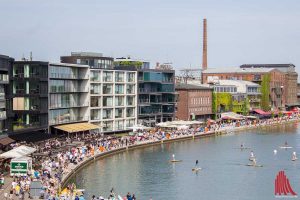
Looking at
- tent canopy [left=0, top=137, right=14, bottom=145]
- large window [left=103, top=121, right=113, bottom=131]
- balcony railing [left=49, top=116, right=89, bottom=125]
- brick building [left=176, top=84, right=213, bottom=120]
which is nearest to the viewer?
tent canopy [left=0, top=137, right=14, bottom=145]

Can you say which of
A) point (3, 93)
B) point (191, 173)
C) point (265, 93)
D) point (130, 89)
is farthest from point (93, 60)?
point (265, 93)

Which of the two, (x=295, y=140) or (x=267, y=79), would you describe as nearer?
(x=295, y=140)

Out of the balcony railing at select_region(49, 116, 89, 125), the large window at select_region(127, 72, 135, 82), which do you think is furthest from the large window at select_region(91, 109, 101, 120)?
the large window at select_region(127, 72, 135, 82)

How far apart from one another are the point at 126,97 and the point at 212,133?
66.5 feet

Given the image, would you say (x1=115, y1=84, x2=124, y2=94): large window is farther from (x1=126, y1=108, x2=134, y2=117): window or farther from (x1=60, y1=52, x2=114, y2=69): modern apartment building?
(x1=126, y1=108, x2=134, y2=117): window

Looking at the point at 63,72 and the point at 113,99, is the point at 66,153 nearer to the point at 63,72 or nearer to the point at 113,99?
the point at 63,72

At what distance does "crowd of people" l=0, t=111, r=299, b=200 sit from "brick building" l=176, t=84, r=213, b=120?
9.99 m

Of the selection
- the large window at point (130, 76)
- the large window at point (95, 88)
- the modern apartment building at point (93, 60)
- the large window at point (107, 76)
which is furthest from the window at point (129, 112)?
the large window at point (95, 88)

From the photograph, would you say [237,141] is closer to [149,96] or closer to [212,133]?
[212,133]

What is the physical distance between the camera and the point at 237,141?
11781cm

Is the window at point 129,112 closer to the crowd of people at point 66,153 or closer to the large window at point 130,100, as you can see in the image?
the large window at point 130,100

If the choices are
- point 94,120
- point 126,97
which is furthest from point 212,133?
point 94,120

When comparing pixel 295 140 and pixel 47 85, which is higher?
pixel 47 85

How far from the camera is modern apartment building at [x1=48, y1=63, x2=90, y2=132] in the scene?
97.1 metres
